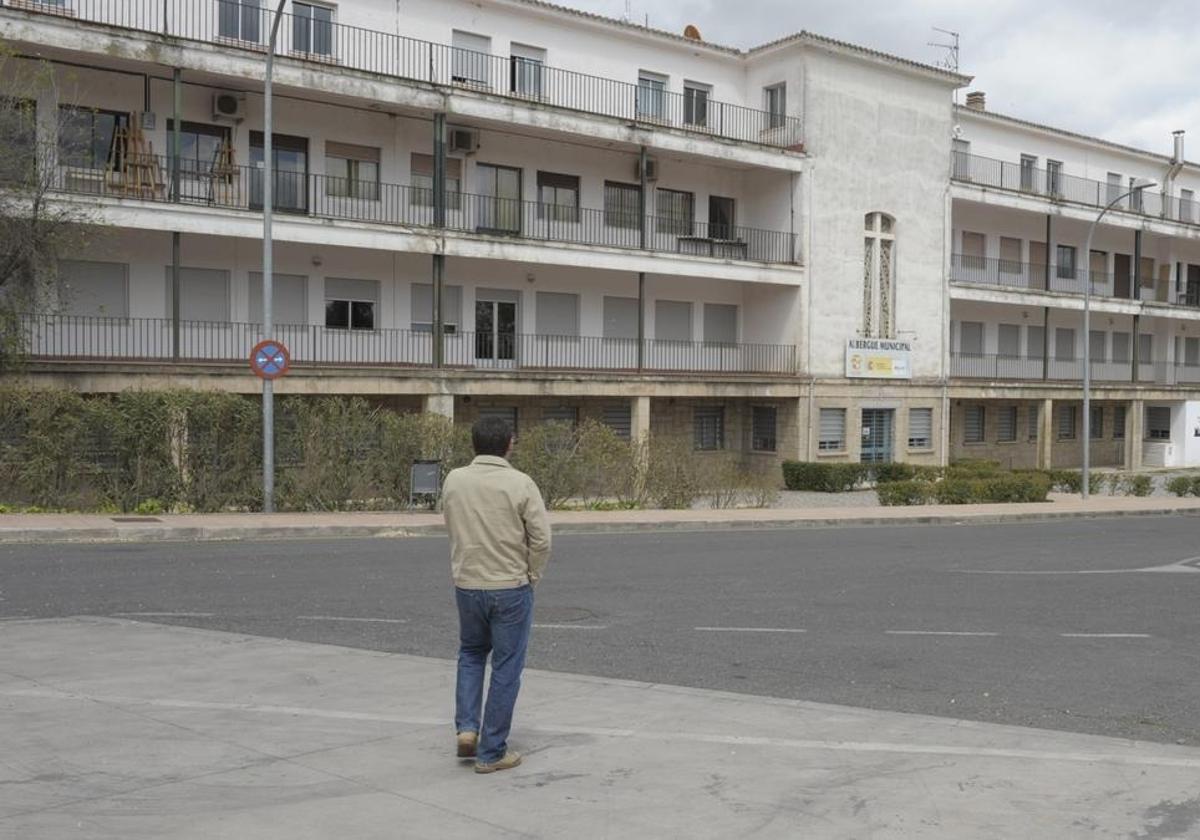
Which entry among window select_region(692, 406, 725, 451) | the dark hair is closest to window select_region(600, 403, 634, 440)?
window select_region(692, 406, 725, 451)

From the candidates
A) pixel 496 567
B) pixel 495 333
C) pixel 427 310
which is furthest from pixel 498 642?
pixel 495 333

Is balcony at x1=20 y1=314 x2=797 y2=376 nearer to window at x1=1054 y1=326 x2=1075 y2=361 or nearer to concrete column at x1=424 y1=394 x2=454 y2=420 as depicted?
concrete column at x1=424 y1=394 x2=454 y2=420

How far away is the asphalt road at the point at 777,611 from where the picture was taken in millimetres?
8164

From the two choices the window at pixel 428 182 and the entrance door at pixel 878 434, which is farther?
the entrance door at pixel 878 434

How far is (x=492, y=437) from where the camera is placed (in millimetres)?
5902

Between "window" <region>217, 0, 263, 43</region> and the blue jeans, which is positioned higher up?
"window" <region>217, 0, 263, 43</region>

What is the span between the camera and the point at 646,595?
40.4 ft

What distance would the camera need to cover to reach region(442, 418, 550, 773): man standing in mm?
5758

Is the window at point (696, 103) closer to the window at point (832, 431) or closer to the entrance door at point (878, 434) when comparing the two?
the window at point (832, 431)

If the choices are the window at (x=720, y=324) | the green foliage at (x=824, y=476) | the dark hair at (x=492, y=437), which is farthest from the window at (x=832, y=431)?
the dark hair at (x=492, y=437)

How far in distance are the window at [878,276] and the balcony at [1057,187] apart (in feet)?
13.4

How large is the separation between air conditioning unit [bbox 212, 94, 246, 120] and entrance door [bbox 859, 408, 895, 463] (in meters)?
21.1

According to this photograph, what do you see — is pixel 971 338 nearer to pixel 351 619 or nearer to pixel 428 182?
pixel 428 182

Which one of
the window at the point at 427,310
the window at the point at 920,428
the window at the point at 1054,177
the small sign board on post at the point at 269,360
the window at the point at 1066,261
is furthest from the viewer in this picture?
the window at the point at 1066,261
